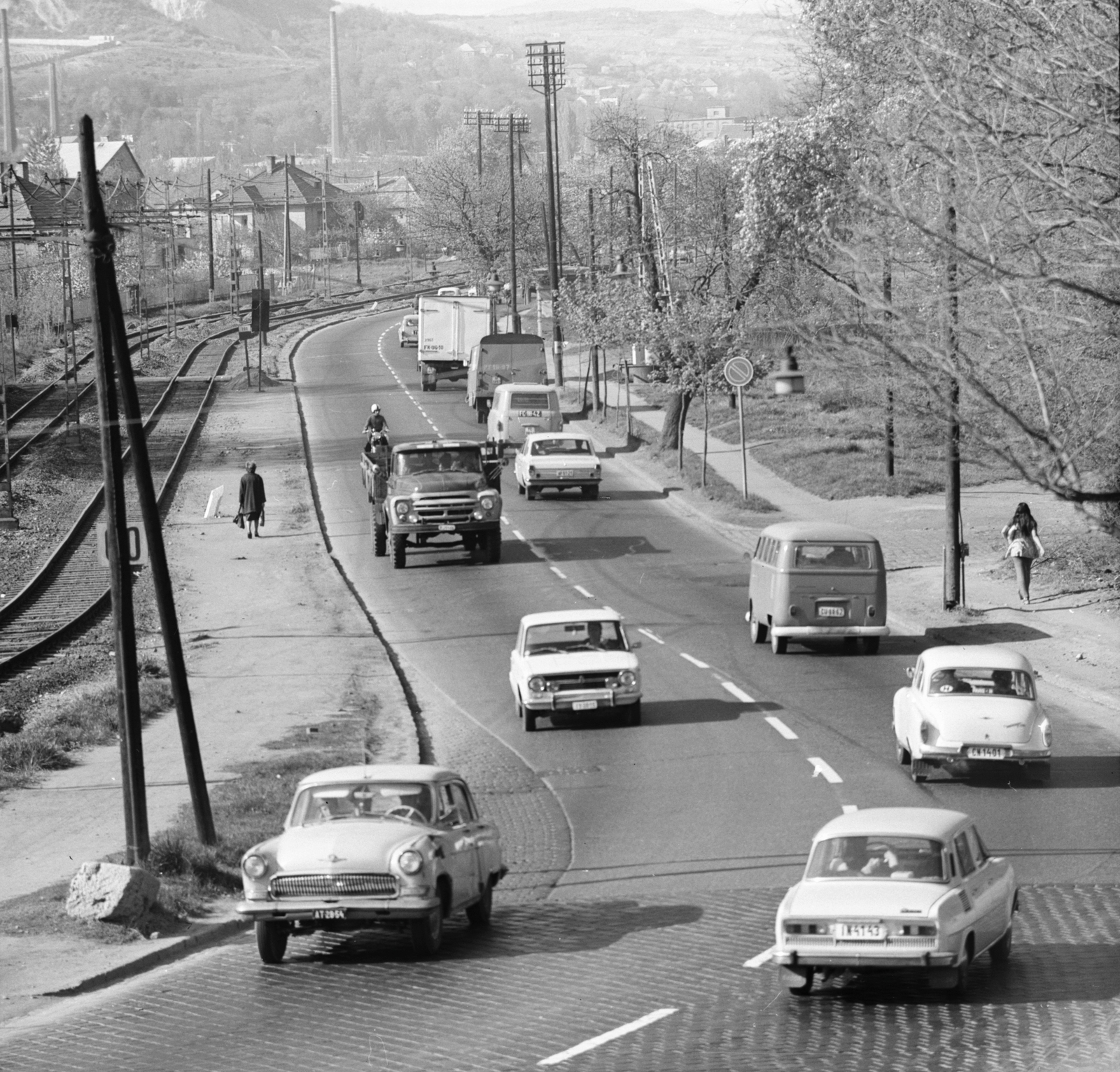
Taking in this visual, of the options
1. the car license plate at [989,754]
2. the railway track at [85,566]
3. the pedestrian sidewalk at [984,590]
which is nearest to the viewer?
the car license plate at [989,754]

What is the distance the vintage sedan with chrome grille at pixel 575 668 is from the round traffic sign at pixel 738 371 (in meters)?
18.9

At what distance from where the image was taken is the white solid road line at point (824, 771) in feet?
69.2

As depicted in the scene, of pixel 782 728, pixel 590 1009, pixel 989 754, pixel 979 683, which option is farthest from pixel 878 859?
pixel 782 728

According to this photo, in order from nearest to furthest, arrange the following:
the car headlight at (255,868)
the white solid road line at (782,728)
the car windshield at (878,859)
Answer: the car windshield at (878,859)
the car headlight at (255,868)
the white solid road line at (782,728)

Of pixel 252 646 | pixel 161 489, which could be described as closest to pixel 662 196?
pixel 161 489

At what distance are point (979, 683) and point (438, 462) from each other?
18.3m

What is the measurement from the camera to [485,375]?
6244 cm

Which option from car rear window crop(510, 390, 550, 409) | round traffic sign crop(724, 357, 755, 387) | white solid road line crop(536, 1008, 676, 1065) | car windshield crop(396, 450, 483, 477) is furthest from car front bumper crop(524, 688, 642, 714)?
car rear window crop(510, 390, 550, 409)

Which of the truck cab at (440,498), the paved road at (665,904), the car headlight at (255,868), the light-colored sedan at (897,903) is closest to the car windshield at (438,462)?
the truck cab at (440,498)

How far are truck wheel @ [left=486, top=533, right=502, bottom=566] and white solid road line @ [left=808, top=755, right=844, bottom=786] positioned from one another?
16.4 meters

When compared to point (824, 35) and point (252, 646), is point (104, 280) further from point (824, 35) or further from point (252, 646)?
point (824, 35)

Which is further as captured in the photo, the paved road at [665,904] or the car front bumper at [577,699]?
the car front bumper at [577,699]

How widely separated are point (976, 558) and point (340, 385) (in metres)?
40.8

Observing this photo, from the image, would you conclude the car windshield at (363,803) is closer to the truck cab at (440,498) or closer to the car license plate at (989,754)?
the car license plate at (989,754)
